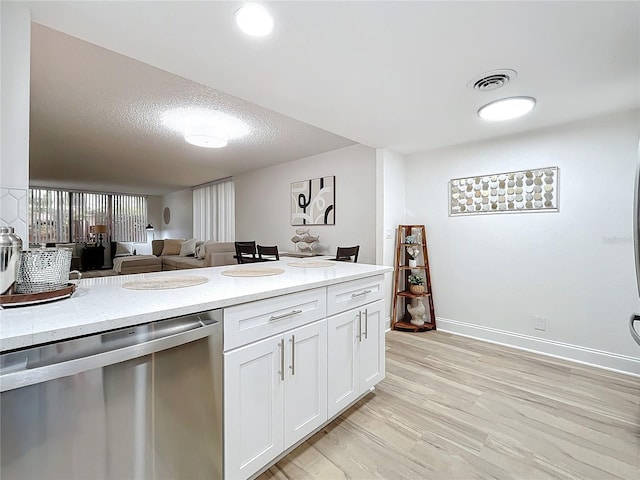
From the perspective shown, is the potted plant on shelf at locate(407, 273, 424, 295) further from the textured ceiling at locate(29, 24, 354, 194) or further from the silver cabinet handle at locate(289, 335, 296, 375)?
the silver cabinet handle at locate(289, 335, 296, 375)

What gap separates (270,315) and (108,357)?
0.59 metres

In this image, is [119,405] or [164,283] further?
[164,283]

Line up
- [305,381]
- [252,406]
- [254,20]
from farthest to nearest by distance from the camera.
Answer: [305,381]
[254,20]
[252,406]

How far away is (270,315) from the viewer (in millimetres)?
1254

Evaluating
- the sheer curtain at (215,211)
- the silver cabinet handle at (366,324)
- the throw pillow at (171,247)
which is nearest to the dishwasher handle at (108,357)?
the silver cabinet handle at (366,324)

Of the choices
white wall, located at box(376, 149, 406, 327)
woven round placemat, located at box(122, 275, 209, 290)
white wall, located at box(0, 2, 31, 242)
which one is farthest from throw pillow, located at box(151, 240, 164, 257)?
white wall, located at box(0, 2, 31, 242)

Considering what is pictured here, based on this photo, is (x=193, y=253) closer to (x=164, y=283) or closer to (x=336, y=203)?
(x=336, y=203)

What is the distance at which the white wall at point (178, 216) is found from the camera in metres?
7.95

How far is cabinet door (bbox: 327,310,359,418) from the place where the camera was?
156 centimetres

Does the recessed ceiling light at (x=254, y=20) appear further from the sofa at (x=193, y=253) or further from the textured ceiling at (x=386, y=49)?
the sofa at (x=193, y=253)

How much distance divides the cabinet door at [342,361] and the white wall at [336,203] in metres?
2.12

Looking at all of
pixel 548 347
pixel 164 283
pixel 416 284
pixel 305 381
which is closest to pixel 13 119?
pixel 164 283

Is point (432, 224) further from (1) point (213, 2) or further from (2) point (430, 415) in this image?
→ (1) point (213, 2)

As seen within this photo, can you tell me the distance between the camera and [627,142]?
225 cm
